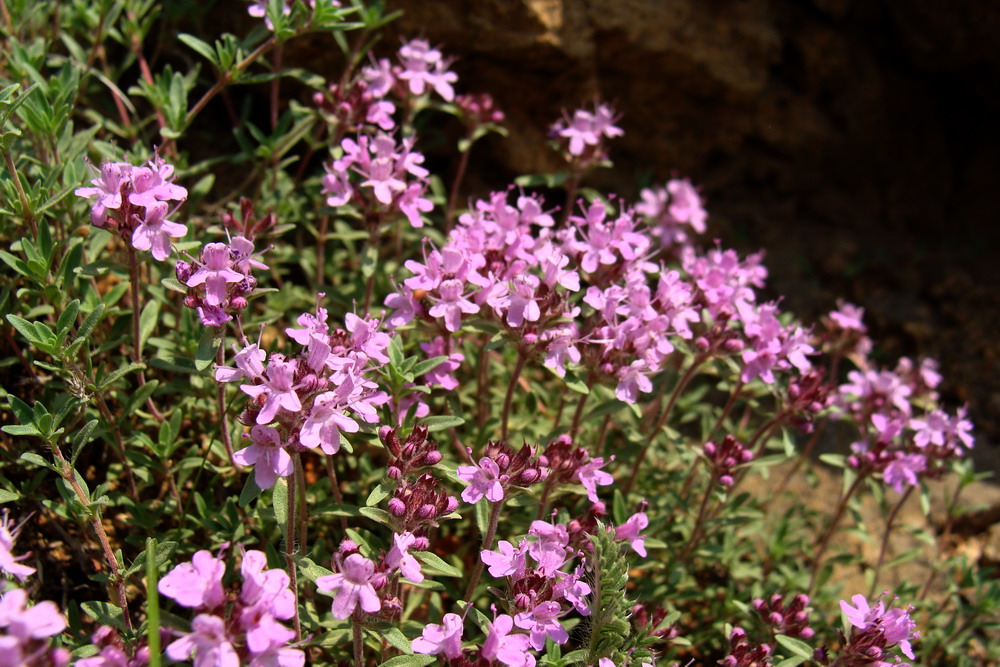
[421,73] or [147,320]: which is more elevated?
[421,73]

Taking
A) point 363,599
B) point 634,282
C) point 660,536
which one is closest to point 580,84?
point 634,282

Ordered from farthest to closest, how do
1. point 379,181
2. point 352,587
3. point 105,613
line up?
point 379,181, point 105,613, point 352,587

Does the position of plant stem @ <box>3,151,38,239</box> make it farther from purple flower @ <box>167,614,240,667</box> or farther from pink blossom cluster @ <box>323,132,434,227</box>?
purple flower @ <box>167,614,240,667</box>

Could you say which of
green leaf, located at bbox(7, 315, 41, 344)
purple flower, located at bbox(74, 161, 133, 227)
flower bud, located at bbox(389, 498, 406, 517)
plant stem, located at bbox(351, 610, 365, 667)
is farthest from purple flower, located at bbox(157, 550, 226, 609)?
purple flower, located at bbox(74, 161, 133, 227)

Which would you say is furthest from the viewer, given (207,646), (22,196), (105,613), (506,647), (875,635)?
(22,196)

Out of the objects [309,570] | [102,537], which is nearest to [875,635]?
[309,570]

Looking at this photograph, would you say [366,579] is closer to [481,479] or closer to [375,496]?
[375,496]
